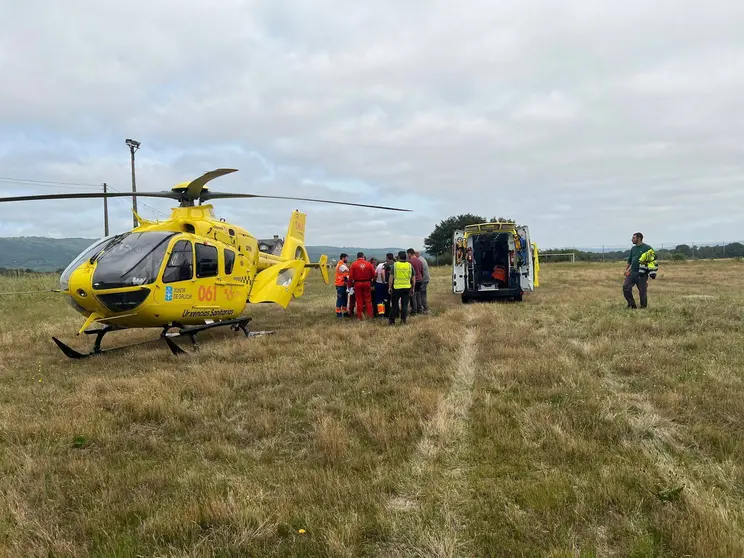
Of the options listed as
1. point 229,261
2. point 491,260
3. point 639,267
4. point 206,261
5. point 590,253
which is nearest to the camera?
point 206,261

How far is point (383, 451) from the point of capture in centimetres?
418

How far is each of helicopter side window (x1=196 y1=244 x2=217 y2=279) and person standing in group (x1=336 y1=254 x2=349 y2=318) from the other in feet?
13.2

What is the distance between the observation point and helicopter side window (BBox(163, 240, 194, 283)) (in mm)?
8469

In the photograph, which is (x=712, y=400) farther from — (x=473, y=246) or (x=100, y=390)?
(x=473, y=246)

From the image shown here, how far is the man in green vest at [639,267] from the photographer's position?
38.6 feet

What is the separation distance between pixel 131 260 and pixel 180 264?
2.72 ft

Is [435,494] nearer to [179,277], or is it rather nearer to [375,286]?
[179,277]

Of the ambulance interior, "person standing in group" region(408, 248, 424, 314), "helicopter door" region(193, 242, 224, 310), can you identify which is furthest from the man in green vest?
"helicopter door" region(193, 242, 224, 310)

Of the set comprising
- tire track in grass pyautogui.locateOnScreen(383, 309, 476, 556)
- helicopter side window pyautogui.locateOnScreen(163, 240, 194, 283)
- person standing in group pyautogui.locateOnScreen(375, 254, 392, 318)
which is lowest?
tire track in grass pyautogui.locateOnScreen(383, 309, 476, 556)

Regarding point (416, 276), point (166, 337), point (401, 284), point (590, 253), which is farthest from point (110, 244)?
point (590, 253)

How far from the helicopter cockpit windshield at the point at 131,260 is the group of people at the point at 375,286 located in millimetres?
4986

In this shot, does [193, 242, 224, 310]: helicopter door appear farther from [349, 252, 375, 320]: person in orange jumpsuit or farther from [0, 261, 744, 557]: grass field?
[349, 252, 375, 320]: person in orange jumpsuit

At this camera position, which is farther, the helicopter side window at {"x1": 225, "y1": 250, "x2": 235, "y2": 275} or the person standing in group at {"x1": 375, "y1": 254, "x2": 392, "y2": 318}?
the person standing in group at {"x1": 375, "y1": 254, "x2": 392, "y2": 318}

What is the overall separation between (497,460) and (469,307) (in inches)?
401
